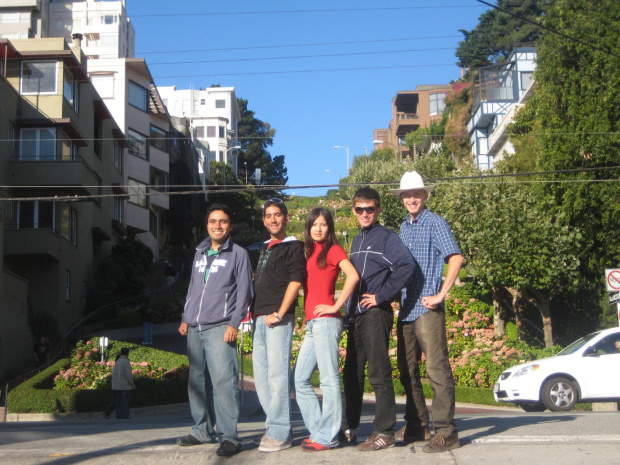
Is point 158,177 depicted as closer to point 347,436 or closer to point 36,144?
point 36,144

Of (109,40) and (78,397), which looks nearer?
(78,397)

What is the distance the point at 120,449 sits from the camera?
6469 mm

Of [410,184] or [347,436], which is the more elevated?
[410,184]

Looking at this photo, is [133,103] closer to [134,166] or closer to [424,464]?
[134,166]

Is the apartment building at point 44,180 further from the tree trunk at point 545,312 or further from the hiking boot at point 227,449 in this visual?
the hiking boot at point 227,449

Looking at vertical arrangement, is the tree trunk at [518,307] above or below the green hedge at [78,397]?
above

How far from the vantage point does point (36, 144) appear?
31.1 metres

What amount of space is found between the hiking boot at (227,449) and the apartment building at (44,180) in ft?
72.3

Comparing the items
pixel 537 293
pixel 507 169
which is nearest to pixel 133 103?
pixel 507 169

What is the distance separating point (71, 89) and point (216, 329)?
96.1 feet

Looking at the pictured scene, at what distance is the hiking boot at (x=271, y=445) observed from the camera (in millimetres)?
6316

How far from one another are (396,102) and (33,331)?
273 ft

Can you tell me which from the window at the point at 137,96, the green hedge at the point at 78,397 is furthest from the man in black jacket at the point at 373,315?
the window at the point at 137,96

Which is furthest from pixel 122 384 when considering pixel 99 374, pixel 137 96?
pixel 137 96
